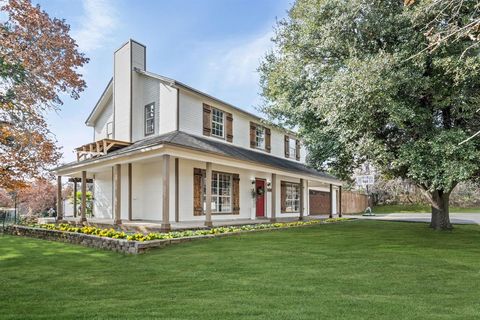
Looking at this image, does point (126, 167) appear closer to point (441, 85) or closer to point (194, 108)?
point (194, 108)

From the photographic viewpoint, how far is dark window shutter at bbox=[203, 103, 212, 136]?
50.5 feet

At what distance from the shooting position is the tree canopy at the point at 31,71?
22.6ft

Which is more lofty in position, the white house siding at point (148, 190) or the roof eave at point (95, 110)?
the roof eave at point (95, 110)

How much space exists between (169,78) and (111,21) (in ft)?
9.92

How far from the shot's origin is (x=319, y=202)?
1033 inches

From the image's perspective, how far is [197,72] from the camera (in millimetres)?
19391

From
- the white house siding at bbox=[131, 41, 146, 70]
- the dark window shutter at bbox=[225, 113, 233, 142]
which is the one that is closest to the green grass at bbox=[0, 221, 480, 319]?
the dark window shutter at bbox=[225, 113, 233, 142]

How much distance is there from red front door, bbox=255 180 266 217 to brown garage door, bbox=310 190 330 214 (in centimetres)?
736

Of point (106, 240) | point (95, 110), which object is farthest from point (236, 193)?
point (95, 110)

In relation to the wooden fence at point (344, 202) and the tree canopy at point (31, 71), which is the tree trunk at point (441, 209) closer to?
the wooden fence at point (344, 202)

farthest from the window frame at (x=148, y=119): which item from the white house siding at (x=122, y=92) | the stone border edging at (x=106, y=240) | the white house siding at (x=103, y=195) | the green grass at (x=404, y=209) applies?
the green grass at (x=404, y=209)

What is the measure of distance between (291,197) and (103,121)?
37.9ft

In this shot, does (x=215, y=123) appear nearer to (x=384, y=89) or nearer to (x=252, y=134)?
(x=252, y=134)

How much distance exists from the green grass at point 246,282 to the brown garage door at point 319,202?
15.8 metres
